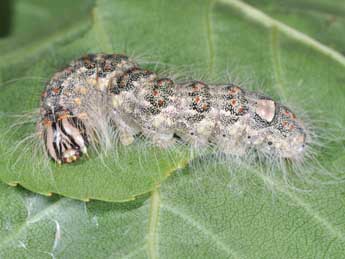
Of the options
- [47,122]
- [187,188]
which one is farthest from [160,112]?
[47,122]

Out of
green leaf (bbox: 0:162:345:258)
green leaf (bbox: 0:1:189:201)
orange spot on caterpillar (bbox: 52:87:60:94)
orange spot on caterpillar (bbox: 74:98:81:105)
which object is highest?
orange spot on caterpillar (bbox: 52:87:60:94)

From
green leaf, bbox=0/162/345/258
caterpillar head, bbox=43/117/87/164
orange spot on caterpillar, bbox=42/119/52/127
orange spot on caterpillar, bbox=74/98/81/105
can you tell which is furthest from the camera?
orange spot on caterpillar, bbox=74/98/81/105

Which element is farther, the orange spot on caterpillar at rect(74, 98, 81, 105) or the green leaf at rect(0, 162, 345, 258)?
the orange spot on caterpillar at rect(74, 98, 81, 105)

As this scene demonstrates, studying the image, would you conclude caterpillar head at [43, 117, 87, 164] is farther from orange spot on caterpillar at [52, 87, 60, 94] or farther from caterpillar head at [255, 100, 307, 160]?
caterpillar head at [255, 100, 307, 160]

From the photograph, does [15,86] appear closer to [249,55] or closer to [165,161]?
[165,161]

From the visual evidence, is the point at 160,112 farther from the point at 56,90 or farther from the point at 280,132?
the point at 280,132

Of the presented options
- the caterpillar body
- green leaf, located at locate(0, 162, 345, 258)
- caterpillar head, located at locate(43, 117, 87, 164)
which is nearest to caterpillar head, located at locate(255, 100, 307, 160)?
the caterpillar body

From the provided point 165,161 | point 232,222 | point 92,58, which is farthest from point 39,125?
point 232,222
